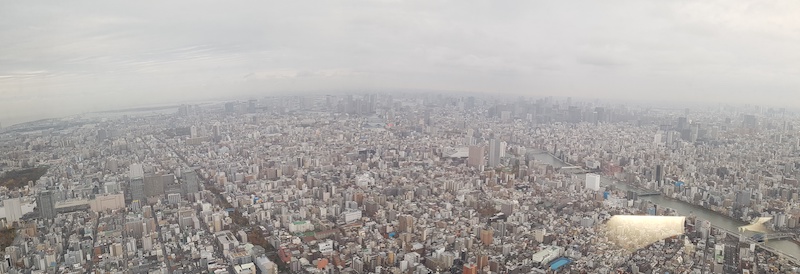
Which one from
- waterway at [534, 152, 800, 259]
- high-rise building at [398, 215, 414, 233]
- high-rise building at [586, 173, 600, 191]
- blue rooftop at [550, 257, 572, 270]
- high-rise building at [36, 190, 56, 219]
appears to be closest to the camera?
waterway at [534, 152, 800, 259]

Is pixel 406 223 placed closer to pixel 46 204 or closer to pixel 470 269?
pixel 470 269

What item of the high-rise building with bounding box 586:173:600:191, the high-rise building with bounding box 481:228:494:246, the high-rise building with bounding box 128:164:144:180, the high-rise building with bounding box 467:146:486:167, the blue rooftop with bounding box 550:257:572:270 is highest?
the high-rise building with bounding box 128:164:144:180

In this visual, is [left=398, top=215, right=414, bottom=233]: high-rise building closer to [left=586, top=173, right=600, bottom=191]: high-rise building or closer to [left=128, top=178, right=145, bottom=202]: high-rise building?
[left=586, top=173, right=600, bottom=191]: high-rise building

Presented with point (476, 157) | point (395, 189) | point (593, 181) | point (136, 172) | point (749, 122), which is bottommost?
point (395, 189)

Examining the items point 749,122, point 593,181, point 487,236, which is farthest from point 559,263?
point 749,122

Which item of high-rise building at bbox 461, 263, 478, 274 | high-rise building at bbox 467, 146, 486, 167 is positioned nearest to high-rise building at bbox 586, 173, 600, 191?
high-rise building at bbox 467, 146, 486, 167

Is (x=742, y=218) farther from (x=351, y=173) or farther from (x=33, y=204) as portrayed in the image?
(x=33, y=204)

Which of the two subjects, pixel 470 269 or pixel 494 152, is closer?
pixel 470 269

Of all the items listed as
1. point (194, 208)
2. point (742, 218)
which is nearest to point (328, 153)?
point (194, 208)
